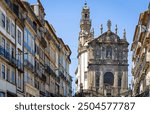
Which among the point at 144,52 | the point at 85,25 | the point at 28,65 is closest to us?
the point at 28,65

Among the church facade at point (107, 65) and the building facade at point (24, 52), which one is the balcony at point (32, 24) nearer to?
the building facade at point (24, 52)

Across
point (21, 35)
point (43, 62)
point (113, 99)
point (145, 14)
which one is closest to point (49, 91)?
point (43, 62)

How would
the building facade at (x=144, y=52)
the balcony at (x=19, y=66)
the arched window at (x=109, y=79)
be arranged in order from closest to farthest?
1. the balcony at (x=19, y=66)
2. the building facade at (x=144, y=52)
3. the arched window at (x=109, y=79)

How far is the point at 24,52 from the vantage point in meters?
38.9

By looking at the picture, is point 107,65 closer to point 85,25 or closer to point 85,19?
point 85,25

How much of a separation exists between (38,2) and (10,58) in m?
19.9

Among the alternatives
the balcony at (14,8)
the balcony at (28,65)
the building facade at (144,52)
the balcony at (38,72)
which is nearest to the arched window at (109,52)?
the building facade at (144,52)

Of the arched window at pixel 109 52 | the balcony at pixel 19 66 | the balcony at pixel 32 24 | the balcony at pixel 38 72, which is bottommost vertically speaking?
the balcony at pixel 19 66

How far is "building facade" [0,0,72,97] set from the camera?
30842mm

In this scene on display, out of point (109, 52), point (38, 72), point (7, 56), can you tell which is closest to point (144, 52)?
point (38, 72)

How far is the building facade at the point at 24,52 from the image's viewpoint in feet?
101

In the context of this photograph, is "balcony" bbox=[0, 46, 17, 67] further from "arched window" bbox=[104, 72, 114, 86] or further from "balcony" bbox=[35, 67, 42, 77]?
"arched window" bbox=[104, 72, 114, 86]

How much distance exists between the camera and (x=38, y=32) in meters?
48.6

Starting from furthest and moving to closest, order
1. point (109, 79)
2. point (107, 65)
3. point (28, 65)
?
point (107, 65) < point (109, 79) < point (28, 65)
